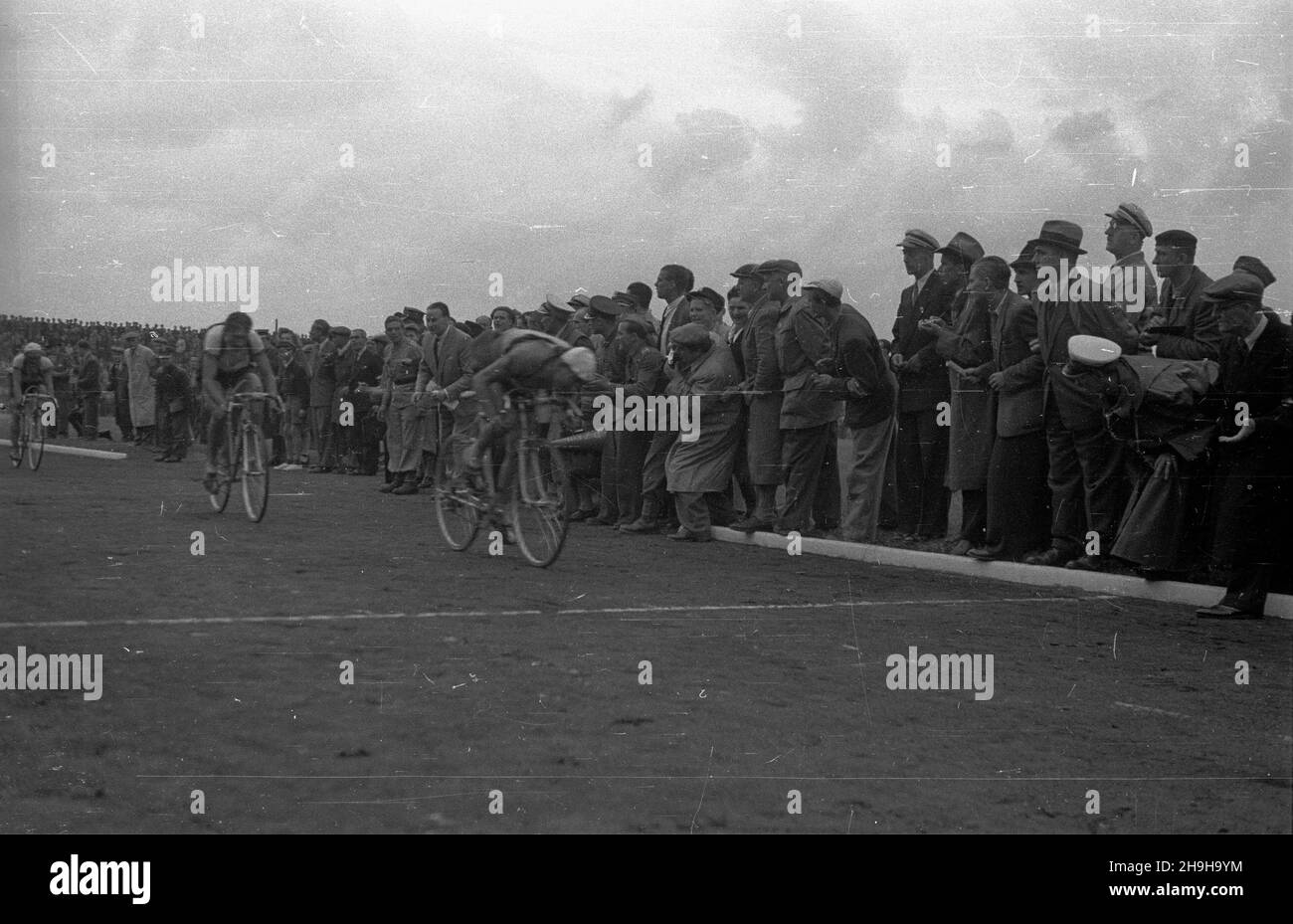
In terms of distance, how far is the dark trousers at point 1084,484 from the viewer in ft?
33.0

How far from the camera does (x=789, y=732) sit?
6.01 m

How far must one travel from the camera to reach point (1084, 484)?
1030 centimetres

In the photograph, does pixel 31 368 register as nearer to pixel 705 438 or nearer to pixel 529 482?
pixel 529 482

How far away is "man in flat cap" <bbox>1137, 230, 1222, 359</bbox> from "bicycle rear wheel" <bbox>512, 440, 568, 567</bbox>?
376 centimetres

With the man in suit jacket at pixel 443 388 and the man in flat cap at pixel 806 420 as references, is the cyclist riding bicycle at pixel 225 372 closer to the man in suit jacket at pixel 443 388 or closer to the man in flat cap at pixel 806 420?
the man in suit jacket at pixel 443 388

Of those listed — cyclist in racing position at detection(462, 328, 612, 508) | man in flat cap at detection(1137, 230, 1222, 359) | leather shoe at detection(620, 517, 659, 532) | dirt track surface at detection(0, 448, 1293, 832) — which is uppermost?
man in flat cap at detection(1137, 230, 1222, 359)

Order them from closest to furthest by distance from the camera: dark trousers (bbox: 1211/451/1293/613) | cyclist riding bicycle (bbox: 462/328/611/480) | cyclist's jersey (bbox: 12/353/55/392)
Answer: dark trousers (bbox: 1211/451/1293/613), cyclist's jersey (bbox: 12/353/55/392), cyclist riding bicycle (bbox: 462/328/611/480)

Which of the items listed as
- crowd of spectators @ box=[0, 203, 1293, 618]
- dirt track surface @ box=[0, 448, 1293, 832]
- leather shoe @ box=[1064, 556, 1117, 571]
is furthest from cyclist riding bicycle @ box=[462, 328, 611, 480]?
leather shoe @ box=[1064, 556, 1117, 571]

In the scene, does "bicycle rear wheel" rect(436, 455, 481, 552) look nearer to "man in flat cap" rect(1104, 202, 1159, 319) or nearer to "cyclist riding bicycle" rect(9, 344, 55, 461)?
"cyclist riding bicycle" rect(9, 344, 55, 461)

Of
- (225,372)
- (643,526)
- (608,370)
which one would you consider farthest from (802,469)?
(225,372)

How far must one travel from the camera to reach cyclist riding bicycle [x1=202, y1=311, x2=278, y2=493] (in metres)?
11.7

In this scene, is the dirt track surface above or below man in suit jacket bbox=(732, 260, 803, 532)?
below
